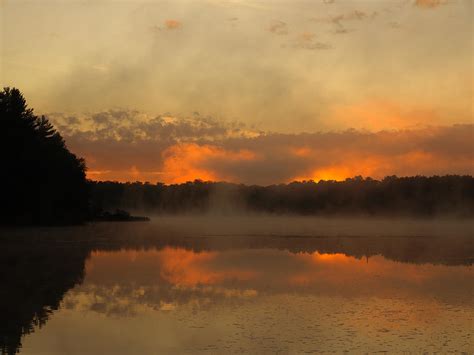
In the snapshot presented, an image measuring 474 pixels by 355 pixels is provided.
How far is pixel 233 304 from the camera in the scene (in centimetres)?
2045

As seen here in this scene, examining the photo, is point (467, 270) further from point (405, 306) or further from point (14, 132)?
point (14, 132)

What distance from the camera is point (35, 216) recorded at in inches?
2827

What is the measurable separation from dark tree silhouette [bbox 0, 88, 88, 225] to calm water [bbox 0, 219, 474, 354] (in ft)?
92.2

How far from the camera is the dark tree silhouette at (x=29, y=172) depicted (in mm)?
63594

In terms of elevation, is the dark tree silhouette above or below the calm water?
above

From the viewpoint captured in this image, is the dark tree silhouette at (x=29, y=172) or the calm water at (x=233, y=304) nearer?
the calm water at (x=233, y=304)

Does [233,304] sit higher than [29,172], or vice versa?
[29,172]

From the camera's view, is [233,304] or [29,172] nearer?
[233,304]

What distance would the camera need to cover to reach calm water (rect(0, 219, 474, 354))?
15.3 metres

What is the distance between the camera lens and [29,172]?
6550cm

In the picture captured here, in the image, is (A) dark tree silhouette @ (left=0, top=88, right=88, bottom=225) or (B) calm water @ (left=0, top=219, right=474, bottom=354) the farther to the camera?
(A) dark tree silhouette @ (left=0, top=88, right=88, bottom=225)

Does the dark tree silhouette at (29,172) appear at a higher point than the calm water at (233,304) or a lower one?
higher

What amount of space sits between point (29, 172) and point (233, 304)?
1988 inches

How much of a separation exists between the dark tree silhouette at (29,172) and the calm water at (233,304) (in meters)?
28.1
